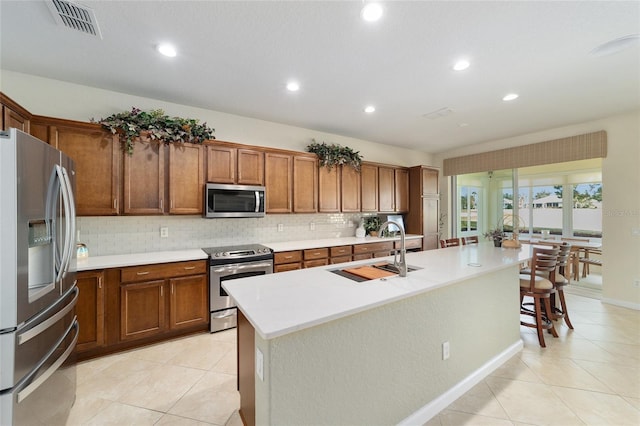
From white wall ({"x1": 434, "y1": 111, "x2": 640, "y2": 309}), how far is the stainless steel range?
16.7 ft

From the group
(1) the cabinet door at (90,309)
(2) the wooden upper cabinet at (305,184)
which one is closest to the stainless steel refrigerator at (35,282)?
(1) the cabinet door at (90,309)

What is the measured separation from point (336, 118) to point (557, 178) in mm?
5365

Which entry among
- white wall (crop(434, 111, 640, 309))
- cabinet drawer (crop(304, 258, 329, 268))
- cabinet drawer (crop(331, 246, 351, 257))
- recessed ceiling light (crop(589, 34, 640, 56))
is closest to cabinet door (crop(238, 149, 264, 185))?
cabinet drawer (crop(304, 258, 329, 268))

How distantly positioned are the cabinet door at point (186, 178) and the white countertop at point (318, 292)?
1781 mm

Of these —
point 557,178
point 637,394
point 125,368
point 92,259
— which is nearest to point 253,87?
point 92,259

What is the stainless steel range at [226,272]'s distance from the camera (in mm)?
2932

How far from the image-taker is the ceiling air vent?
171cm

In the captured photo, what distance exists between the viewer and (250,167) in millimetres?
3535

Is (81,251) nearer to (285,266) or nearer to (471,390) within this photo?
(285,266)

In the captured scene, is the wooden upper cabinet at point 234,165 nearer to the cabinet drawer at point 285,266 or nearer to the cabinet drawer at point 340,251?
the cabinet drawer at point 285,266

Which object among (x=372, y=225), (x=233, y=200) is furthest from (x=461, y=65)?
(x=372, y=225)

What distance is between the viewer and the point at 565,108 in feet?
11.4

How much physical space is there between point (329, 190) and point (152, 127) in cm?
254

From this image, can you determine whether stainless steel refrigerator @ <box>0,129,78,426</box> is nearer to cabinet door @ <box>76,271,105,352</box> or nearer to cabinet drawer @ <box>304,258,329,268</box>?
cabinet door @ <box>76,271,105,352</box>
